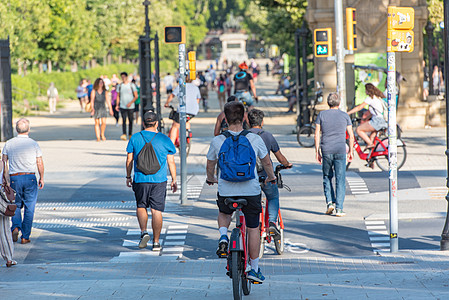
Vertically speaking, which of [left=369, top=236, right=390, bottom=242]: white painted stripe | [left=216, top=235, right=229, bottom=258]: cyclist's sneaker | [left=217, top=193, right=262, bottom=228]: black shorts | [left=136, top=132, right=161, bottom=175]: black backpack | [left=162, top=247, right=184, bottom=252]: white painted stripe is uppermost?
[left=136, top=132, right=161, bottom=175]: black backpack

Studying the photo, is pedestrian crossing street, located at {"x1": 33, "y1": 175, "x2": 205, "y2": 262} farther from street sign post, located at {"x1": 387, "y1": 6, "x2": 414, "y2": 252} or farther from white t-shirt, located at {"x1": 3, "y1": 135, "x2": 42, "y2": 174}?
street sign post, located at {"x1": 387, "y1": 6, "x2": 414, "y2": 252}

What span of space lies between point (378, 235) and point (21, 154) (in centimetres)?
461

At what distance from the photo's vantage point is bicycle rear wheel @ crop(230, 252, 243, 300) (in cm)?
689

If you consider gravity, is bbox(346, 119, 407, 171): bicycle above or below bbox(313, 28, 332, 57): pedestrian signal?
below

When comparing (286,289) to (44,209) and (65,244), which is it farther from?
(44,209)

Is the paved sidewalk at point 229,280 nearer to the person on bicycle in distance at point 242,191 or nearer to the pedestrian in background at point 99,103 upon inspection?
the person on bicycle in distance at point 242,191

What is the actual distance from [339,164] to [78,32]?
47.9m

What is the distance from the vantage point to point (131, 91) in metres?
24.6

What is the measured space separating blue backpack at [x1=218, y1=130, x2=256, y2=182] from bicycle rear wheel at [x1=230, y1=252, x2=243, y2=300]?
663 millimetres

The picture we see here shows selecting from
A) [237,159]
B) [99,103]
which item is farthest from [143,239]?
[99,103]

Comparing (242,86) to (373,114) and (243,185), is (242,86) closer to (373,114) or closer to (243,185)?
(373,114)

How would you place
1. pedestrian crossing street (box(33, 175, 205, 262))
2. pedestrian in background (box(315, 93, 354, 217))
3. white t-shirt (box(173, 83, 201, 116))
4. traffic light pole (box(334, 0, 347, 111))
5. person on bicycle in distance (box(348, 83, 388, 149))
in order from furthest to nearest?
white t-shirt (box(173, 83, 201, 116)), traffic light pole (box(334, 0, 347, 111)), person on bicycle in distance (box(348, 83, 388, 149)), pedestrian in background (box(315, 93, 354, 217)), pedestrian crossing street (box(33, 175, 205, 262))

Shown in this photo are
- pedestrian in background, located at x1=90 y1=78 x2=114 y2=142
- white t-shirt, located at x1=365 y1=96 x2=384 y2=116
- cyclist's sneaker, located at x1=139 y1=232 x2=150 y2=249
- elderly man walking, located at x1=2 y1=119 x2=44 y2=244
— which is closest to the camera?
cyclist's sneaker, located at x1=139 y1=232 x2=150 y2=249

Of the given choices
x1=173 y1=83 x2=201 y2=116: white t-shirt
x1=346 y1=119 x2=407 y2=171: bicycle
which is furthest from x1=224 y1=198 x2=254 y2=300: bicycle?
x1=173 y1=83 x2=201 y2=116: white t-shirt
